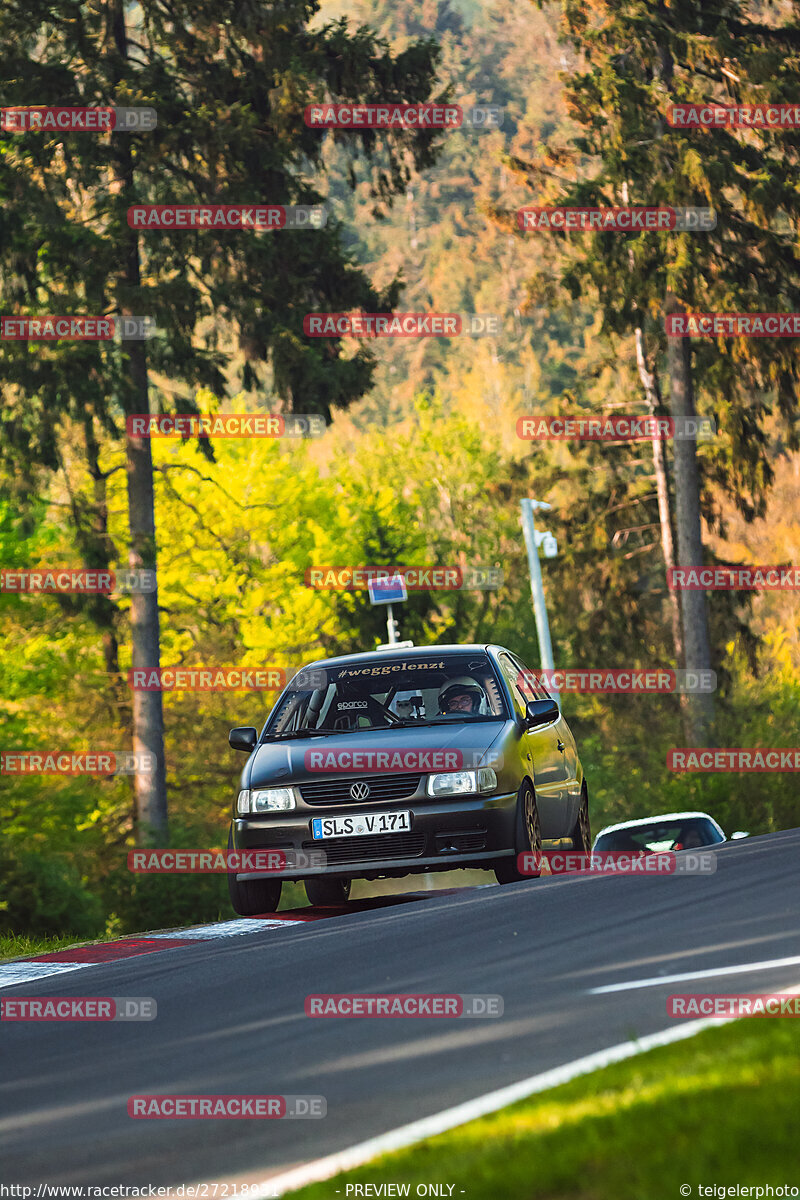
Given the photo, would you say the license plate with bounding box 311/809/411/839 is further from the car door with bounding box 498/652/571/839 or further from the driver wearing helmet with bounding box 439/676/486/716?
the driver wearing helmet with bounding box 439/676/486/716

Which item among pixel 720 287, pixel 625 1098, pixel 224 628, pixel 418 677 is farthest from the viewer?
pixel 224 628

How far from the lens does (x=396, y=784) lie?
11.6m

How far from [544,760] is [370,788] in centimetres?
192

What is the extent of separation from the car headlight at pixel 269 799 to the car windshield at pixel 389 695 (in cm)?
75

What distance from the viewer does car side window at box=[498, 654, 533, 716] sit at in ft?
42.6

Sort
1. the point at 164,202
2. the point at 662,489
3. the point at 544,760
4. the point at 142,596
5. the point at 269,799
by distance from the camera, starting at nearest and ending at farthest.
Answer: the point at 269,799
the point at 544,760
the point at 164,202
the point at 142,596
the point at 662,489

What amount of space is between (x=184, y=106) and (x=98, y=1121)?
2490 cm

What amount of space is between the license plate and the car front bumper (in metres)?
0.03

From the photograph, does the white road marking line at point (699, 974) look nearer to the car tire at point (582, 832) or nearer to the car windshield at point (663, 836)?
the car tire at point (582, 832)

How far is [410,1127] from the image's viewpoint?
17.2ft

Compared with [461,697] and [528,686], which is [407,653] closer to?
[461,697]

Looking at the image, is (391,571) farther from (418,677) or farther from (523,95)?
(523,95)

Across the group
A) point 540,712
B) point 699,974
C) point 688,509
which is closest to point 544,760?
point 540,712

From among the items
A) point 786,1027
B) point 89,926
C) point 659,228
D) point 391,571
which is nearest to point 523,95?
point 391,571
